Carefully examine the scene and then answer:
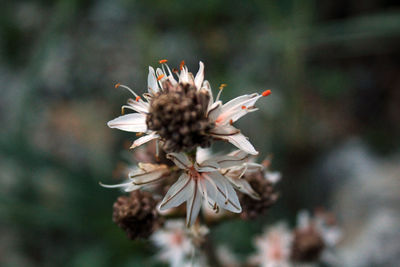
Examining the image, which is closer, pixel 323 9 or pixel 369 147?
pixel 369 147

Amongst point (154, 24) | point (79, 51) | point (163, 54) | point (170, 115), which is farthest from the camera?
point (79, 51)

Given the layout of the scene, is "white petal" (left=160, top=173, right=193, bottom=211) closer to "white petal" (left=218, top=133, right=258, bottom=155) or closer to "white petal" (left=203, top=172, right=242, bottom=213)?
"white petal" (left=203, top=172, right=242, bottom=213)

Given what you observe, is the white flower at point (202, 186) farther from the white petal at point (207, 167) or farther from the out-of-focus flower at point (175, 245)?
the out-of-focus flower at point (175, 245)

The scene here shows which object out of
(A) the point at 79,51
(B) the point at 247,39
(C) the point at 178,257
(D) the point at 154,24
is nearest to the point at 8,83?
A: (A) the point at 79,51

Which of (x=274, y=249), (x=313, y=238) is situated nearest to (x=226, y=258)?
(x=274, y=249)

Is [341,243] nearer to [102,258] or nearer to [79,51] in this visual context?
[102,258]

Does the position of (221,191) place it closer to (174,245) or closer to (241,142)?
(241,142)

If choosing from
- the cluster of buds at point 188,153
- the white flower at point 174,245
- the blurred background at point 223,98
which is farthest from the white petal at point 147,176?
the blurred background at point 223,98
